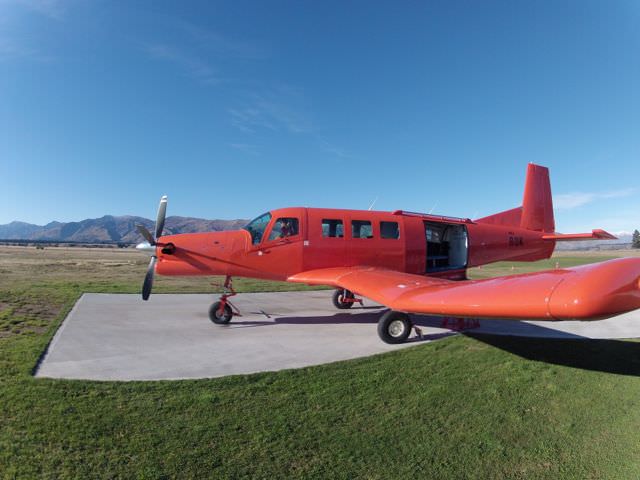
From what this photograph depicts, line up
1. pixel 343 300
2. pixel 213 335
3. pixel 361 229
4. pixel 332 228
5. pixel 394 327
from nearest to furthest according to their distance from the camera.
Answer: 1. pixel 394 327
2. pixel 213 335
3. pixel 332 228
4. pixel 361 229
5. pixel 343 300

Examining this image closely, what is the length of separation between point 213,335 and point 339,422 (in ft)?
15.7

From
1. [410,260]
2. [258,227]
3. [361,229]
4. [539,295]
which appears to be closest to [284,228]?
[258,227]

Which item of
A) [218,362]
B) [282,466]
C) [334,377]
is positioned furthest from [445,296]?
[218,362]

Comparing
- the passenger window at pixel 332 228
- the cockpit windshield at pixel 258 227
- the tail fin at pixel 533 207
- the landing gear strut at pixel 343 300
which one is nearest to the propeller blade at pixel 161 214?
the cockpit windshield at pixel 258 227

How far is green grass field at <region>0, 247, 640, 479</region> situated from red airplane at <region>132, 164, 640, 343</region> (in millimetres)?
1363

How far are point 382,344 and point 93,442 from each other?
5592mm

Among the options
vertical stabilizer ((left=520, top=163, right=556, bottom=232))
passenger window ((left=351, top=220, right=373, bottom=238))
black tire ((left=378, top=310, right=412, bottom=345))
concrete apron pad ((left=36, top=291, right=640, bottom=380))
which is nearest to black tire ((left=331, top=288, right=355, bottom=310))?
concrete apron pad ((left=36, top=291, right=640, bottom=380))

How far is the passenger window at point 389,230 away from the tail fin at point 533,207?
5.61 metres

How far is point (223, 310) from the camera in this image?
383 inches

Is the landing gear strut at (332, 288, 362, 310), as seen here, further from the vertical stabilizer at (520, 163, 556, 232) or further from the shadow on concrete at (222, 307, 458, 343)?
the vertical stabilizer at (520, 163, 556, 232)

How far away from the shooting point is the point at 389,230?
11.1m

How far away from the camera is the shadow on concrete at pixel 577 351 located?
21.8 ft

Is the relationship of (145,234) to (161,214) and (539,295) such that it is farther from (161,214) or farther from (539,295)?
(539,295)

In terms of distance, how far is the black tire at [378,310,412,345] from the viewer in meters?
8.02
